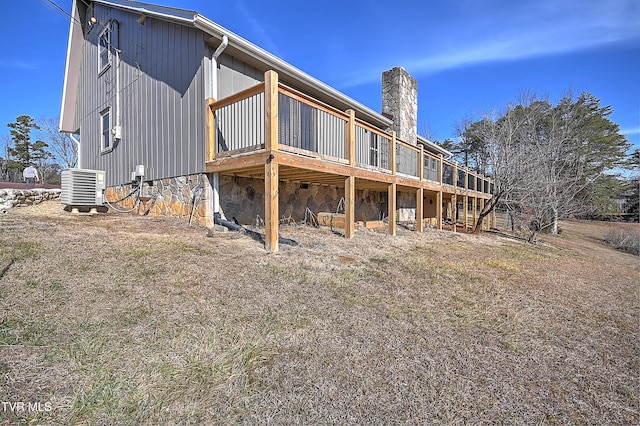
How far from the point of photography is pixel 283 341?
102 inches

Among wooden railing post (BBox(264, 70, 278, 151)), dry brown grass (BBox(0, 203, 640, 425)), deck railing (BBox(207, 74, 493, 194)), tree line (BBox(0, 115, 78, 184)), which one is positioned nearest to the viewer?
dry brown grass (BBox(0, 203, 640, 425))

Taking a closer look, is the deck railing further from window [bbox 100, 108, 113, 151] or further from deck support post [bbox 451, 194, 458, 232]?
window [bbox 100, 108, 113, 151]

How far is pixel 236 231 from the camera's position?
605 centimetres

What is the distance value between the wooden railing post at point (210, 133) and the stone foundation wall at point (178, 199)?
47 centimetres

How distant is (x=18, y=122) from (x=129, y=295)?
37945mm

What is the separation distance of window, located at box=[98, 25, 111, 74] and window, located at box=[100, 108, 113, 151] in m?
1.31

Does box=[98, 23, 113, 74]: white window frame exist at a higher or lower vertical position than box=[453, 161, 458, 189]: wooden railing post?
higher

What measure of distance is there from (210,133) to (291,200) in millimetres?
2693

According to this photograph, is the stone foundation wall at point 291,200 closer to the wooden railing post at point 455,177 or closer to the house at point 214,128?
the house at point 214,128

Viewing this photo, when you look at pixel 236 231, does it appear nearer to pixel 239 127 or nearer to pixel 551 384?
pixel 239 127

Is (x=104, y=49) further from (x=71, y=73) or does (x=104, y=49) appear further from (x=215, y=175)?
(x=215, y=175)

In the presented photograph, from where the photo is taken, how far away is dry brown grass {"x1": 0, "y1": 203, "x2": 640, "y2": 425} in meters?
1.91

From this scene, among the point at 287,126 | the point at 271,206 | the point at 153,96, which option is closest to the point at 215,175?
the point at 287,126

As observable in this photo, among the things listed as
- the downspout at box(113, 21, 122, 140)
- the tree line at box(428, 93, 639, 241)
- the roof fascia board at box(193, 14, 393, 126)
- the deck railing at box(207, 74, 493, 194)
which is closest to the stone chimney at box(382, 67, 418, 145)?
the roof fascia board at box(193, 14, 393, 126)
